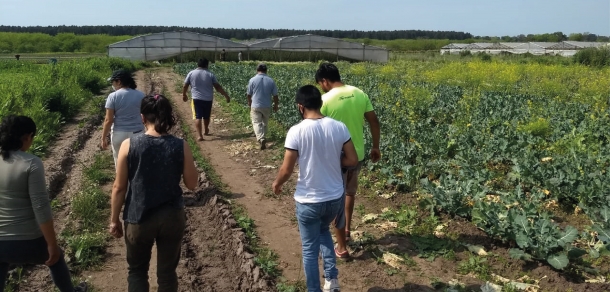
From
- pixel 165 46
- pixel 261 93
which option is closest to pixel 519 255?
pixel 261 93

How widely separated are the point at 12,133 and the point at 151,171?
96cm

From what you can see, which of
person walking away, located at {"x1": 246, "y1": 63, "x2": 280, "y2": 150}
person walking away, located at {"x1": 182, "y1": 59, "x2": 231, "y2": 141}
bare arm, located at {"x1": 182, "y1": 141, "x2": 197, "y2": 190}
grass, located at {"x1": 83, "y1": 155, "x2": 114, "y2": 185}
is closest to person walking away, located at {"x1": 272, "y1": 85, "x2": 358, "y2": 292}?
bare arm, located at {"x1": 182, "y1": 141, "x2": 197, "y2": 190}

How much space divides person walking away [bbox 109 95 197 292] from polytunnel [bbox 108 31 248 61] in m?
45.9

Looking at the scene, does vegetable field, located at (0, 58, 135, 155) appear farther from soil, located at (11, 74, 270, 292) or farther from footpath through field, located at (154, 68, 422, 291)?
footpath through field, located at (154, 68, 422, 291)

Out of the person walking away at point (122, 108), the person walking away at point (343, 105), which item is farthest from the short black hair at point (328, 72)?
the person walking away at point (122, 108)

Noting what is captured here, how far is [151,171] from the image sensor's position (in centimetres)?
349

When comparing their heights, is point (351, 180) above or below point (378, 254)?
above

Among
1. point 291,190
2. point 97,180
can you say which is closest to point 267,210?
point 291,190

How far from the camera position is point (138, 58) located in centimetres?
4706

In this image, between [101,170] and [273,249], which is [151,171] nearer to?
[273,249]

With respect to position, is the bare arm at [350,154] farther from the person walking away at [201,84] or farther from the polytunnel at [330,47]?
the polytunnel at [330,47]

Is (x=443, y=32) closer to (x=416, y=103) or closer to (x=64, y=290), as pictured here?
(x=416, y=103)

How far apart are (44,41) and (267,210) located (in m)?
78.7

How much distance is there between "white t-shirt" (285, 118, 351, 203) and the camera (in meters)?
3.92
